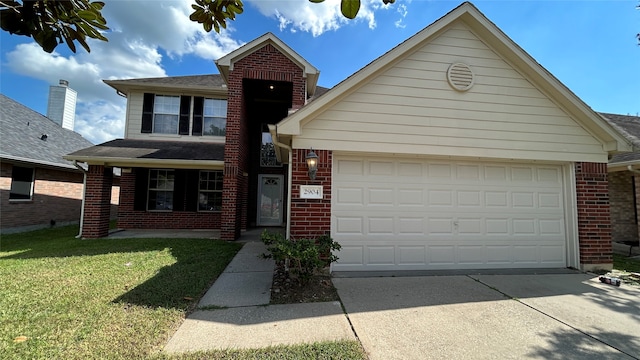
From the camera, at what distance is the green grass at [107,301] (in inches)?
105

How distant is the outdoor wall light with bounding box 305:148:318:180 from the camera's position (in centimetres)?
487

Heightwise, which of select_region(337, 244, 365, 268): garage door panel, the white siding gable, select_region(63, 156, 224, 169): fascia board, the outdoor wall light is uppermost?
the white siding gable

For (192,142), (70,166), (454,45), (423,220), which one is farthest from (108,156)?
(454,45)

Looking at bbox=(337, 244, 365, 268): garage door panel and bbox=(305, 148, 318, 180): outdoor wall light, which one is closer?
bbox=(305, 148, 318, 180): outdoor wall light

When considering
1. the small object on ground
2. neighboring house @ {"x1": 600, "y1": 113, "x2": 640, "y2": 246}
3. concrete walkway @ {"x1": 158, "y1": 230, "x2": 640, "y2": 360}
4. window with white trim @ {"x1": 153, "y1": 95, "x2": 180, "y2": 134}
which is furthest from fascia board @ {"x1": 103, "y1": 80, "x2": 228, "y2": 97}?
neighboring house @ {"x1": 600, "y1": 113, "x2": 640, "y2": 246}

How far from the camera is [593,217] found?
571cm

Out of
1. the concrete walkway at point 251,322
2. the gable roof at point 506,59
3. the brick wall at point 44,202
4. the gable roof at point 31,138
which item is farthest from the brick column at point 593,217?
the brick wall at point 44,202

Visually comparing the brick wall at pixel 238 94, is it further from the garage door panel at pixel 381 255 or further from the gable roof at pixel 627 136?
the gable roof at pixel 627 136

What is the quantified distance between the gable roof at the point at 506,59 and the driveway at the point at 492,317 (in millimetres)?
3067

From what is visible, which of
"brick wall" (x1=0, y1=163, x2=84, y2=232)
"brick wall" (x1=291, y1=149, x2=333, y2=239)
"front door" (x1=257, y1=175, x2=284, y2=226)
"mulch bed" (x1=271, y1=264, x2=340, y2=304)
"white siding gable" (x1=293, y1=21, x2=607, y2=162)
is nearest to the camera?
"mulch bed" (x1=271, y1=264, x2=340, y2=304)

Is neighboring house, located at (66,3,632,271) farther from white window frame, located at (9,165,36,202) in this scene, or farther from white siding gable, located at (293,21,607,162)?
white window frame, located at (9,165,36,202)

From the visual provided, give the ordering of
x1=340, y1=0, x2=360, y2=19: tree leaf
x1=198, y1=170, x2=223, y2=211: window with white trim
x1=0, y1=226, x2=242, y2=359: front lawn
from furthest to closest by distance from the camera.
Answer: x1=198, y1=170, x2=223, y2=211: window with white trim < x1=0, y1=226, x2=242, y2=359: front lawn < x1=340, y1=0, x2=360, y2=19: tree leaf

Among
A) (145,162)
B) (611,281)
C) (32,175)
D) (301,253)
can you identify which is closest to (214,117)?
(145,162)

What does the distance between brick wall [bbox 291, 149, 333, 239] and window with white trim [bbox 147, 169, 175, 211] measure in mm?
8222
